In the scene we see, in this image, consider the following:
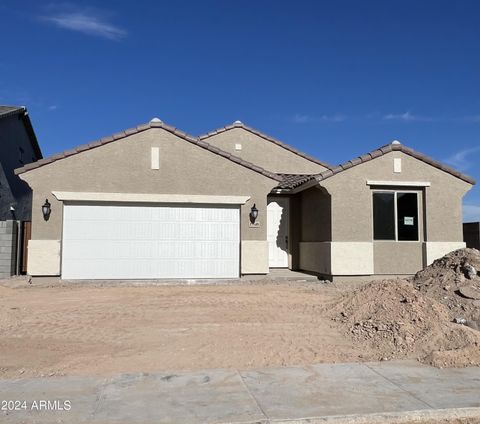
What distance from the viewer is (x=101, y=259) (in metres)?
13.5

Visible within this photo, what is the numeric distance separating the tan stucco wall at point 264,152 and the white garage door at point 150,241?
5.07m

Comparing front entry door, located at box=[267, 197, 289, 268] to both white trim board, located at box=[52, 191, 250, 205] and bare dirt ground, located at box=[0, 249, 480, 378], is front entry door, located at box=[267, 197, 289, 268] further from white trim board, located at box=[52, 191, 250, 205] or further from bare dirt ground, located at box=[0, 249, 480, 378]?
bare dirt ground, located at box=[0, 249, 480, 378]

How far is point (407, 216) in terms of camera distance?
1509cm

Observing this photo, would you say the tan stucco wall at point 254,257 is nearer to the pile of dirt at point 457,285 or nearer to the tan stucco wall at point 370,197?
the tan stucco wall at point 370,197

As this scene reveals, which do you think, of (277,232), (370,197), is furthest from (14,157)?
(370,197)

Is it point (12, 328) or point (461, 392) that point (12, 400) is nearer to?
point (12, 328)

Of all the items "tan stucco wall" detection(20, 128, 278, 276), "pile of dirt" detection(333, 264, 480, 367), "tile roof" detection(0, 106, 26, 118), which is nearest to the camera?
"pile of dirt" detection(333, 264, 480, 367)

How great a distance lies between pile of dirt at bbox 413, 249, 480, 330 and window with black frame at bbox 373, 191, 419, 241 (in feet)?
13.5

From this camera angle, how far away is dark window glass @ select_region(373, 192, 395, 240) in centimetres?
1486

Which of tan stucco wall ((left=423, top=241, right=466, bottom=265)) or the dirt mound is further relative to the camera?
tan stucco wall ((left=423, top=241, right=466, bottom=265))

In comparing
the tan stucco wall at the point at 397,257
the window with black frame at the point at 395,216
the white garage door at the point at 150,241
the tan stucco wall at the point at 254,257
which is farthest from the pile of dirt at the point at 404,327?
the window with black frame at the point at 395,216

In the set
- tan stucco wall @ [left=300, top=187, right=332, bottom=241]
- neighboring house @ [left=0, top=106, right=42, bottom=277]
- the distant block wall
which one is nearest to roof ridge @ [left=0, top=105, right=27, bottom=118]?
neighboring house @ [left=0, top=106, right=42, bottom=277]

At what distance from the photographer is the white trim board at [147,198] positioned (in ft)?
44.2

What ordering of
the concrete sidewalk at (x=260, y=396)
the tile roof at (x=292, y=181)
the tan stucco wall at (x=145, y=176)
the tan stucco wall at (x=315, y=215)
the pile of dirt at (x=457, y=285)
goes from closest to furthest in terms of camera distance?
1. the concrete sidewalk at (x=260, y=396)
2. the pile of dirt at (x=457, y=285)
3. the tan stucco wall at (x=145, y=176)
4. the tan stucco wall at (x=315, y=215)
5. the tile roof at (x=292, y=181)
